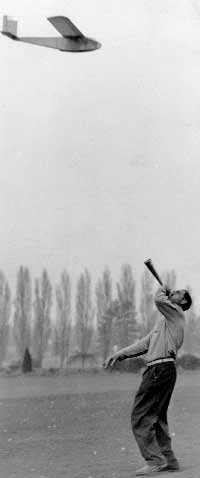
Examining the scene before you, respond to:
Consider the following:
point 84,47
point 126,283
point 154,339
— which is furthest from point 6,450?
point 126,283

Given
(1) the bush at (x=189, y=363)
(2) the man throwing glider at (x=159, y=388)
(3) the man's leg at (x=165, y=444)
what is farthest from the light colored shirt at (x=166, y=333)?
(1) the bush at (x=189, y=363)

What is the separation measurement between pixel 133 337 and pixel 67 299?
591 centimetres

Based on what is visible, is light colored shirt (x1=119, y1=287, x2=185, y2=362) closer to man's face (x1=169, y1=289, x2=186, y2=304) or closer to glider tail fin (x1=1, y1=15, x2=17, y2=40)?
man's face (x1=169, y1=289, x2=186, y2=304)

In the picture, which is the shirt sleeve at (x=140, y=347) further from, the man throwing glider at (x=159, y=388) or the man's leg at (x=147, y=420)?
the man's leg at (x=147, y=420)

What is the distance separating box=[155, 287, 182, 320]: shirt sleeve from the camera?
7.15m

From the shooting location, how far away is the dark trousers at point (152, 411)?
7.21 m

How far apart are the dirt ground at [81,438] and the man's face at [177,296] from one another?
60.1 inches

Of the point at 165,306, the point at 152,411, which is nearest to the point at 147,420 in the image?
the point at 152,411

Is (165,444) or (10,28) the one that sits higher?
(10,28)

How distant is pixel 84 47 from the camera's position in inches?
386

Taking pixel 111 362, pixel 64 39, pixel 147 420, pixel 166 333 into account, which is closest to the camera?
pixel 147 420

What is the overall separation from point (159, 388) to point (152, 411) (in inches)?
8.7

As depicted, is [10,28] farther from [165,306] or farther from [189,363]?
[189,363]

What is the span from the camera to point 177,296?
24.2 feet
